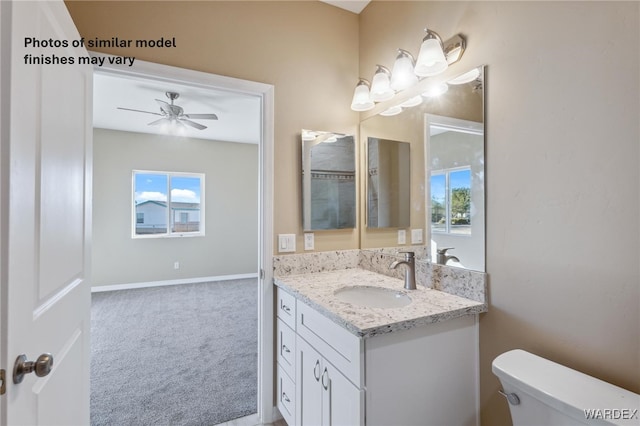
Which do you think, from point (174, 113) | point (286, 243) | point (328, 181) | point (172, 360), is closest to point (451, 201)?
point (328, 181)

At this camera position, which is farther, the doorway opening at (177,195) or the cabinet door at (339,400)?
the doorway opening at (177,195)

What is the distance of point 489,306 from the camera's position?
1.28 m

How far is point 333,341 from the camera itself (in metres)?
1.22

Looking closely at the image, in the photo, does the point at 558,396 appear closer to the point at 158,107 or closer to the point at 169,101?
the point at 169,101

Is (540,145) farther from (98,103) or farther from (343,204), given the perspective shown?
(98,103)

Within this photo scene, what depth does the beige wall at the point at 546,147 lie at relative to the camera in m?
0.91

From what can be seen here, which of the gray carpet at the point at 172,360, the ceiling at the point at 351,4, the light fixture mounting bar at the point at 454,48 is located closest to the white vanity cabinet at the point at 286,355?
the gray carpet at the point at 172,360

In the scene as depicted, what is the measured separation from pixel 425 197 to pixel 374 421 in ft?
3.61

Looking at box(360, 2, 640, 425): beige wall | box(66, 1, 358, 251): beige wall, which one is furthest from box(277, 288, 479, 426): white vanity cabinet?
box(66, 1, 358, 251): beige wall

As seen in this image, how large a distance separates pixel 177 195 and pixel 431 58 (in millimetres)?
4909

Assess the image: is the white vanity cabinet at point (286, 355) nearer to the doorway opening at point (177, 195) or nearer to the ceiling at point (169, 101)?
the doorway opening at point (177, 195)

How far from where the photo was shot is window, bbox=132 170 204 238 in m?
4.93

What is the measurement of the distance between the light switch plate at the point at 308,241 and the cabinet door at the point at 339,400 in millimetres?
815

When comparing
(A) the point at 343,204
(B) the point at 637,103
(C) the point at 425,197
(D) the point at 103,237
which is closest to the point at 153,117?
(D) the point at 103,237
